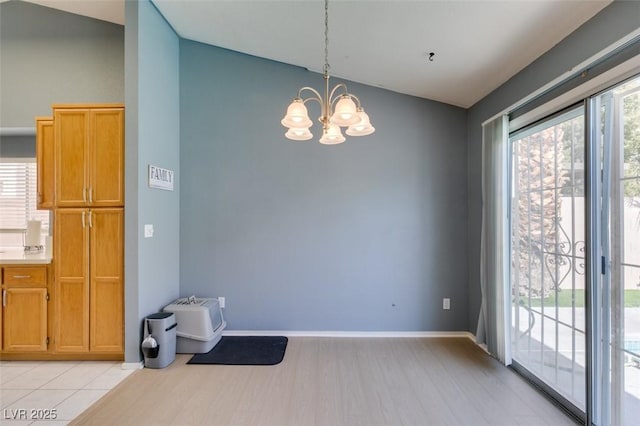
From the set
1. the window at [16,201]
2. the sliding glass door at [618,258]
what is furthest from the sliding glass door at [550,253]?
the window at [16,201]

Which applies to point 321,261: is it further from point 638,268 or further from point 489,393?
point 638,268

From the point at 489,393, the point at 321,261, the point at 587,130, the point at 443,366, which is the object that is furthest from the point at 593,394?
the point at 321,261

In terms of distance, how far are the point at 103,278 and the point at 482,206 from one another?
12.8 ft

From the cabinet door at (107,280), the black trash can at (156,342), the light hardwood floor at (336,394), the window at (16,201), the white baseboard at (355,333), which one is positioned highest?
the window at (16,201)

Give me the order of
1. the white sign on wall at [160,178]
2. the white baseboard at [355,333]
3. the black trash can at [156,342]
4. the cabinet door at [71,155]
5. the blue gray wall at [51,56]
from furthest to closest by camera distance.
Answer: the white baseboard at [355,333] < the blue gray wall at [51,56] < the white sign on wall at [160,178] < the cabinet door at [71,155] < the black trash can at [156,342]

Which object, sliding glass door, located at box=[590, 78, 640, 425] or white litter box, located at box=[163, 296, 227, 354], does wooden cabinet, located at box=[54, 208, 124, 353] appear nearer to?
white litter box, located at box=[163, 296, 227, 354]

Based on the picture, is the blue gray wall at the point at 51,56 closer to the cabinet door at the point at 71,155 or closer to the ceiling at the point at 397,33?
the ceiling at the point at 397,33

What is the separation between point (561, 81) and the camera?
7.14 ft

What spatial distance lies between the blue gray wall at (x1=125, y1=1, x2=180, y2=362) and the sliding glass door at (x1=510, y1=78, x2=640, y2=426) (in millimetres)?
3536

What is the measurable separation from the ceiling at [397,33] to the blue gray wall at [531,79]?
7 centimetres

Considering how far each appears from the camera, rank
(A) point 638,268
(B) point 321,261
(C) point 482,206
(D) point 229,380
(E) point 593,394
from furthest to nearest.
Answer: (B) point 321,261 < (C) point 482,206 < (D) point 229,380 < (E) point 593,394 < (A) point 638,268

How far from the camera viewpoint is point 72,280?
2801mm

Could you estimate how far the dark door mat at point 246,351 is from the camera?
2875mm

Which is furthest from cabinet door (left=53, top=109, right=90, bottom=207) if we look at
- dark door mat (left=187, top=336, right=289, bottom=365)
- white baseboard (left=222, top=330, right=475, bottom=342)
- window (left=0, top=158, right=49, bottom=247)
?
white baseboard (left=222, top=330, right=475, bottom=342)
